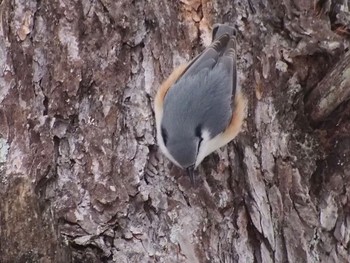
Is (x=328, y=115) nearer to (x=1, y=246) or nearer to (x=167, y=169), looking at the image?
(x=167, y=169)

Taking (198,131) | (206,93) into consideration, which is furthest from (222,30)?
(198,131)

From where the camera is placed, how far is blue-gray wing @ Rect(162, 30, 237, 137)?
8.67 ft

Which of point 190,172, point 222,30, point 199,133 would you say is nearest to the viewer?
point 190,172

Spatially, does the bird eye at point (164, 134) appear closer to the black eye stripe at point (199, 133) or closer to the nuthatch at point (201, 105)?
the nuthatch at point (201, 105)

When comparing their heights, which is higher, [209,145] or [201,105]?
[201,105]

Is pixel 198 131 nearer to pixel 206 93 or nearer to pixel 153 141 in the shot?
pixel 206 93

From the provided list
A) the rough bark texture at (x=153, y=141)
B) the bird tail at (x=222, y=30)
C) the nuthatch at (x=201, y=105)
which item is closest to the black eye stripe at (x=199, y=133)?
the nuthatch at (x=201, y=105)

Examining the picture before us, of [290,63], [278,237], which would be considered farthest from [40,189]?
[290,63]

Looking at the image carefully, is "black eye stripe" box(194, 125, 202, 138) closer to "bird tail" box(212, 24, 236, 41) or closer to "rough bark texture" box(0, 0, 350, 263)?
"rough bark texture" box(0, 0, 350, 263)

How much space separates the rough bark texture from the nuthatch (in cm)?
5

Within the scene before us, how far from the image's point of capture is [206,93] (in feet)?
9.23

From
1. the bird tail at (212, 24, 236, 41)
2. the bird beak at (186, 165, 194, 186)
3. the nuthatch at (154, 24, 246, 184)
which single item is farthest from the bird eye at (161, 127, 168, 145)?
the bird tail at (212, 24, 236, 41)

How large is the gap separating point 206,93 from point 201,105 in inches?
2.4

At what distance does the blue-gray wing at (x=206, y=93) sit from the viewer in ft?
8.67
